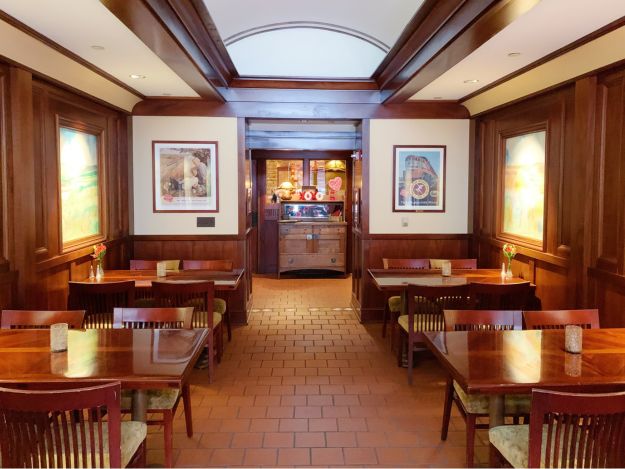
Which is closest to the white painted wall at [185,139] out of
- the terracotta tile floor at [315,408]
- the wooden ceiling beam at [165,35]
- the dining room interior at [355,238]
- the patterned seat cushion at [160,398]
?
the dining room interior at [355,238]

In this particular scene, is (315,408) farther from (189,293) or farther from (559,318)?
(559,318)

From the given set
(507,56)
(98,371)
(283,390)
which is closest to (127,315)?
(98,371)

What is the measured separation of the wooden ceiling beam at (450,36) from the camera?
298cm

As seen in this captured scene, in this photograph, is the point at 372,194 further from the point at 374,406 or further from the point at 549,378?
the point at 549,378

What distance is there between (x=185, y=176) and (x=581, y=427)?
5.11 metres

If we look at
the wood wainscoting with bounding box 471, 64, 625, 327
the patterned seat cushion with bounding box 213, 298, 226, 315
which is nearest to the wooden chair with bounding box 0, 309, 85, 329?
the patterned seat cushion with bounding box 213, 298, 226, 315

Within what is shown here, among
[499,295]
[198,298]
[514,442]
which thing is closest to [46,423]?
[514,442]

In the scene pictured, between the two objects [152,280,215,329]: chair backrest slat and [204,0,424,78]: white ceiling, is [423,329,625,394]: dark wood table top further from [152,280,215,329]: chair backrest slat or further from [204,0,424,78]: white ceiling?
[204,0,424,78]: white ceiling

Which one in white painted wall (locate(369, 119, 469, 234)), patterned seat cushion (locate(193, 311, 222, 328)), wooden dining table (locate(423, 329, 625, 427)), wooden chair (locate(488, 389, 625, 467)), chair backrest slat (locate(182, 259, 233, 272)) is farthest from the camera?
white painted wall (locate(369, 119, 469, 234))

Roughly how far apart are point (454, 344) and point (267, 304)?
16.1ft

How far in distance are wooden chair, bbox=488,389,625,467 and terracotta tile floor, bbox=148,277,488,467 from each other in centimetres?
119

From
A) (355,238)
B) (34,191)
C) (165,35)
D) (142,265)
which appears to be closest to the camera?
(165,35)

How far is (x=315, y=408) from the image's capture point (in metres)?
3.88

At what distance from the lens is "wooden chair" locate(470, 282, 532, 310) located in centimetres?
415
